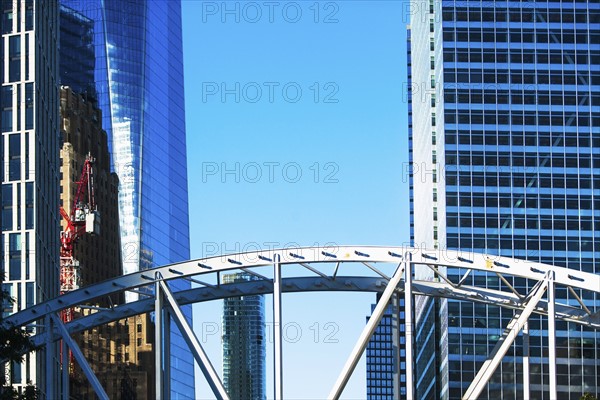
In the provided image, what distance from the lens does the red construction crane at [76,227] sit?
17300 cm

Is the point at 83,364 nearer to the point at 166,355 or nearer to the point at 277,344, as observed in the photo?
the point at 166,355

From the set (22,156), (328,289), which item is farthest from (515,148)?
(328,289)

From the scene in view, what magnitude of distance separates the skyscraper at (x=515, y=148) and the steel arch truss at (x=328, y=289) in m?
75.3

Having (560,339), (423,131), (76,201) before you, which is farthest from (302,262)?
(76,201)

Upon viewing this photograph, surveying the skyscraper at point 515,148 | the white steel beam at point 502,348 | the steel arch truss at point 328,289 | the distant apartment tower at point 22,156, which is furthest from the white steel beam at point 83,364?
the skyscraper at point 515,148

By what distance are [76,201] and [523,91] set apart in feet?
231

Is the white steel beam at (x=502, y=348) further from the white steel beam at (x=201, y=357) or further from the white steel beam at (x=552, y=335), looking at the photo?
the white steel beam at (x=201, y=357)

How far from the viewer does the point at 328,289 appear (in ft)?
220

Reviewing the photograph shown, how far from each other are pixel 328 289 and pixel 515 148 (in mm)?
82238

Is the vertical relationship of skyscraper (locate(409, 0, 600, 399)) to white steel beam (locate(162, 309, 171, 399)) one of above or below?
above

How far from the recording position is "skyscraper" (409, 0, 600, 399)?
5650 inches

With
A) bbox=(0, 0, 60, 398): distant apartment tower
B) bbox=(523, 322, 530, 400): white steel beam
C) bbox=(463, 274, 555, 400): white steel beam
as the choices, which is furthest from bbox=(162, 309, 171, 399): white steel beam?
bbox=(0, 0, 60, 398): distant apartment tower

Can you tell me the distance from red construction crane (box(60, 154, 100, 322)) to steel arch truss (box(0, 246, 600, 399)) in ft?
302

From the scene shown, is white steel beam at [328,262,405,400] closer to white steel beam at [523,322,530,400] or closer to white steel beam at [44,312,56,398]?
white steel beam at [523,322,530,400]
